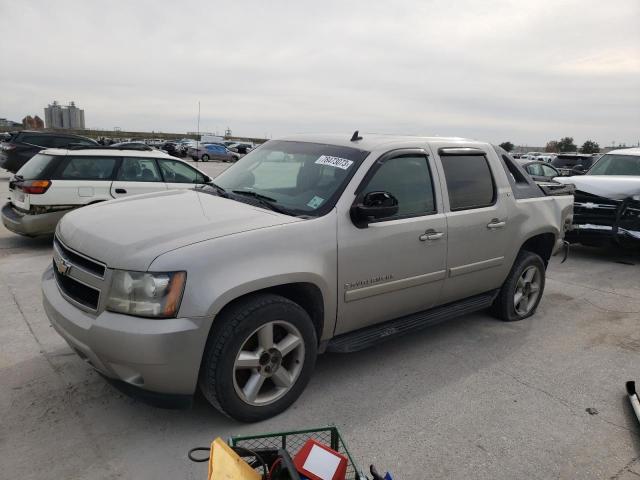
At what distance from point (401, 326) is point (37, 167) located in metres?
6.25

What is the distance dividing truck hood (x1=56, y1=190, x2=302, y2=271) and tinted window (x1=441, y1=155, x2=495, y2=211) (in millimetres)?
1573

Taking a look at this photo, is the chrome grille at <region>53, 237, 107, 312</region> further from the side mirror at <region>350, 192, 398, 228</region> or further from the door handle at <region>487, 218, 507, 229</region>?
the door handle at <region>487, 218, 507, 229</region>

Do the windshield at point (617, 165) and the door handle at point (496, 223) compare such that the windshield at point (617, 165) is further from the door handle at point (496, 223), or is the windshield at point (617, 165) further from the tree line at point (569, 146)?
the tree line at point (569, 146)

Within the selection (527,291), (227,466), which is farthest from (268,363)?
(527,291)

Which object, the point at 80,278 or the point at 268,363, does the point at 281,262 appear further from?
the point at 80,278

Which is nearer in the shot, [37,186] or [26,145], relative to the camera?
[37,186]

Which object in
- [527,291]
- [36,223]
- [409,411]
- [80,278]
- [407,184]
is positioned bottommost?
[409,411]

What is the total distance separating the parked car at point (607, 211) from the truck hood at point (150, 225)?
6575 millimetres

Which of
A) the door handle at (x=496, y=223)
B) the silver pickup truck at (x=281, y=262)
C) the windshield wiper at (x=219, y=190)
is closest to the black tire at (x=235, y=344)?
the silver pickup truck at (x=281, y=262)

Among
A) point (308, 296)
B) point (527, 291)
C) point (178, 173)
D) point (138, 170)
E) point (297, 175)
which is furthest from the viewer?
point (178, 173)

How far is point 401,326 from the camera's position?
386 centimetres

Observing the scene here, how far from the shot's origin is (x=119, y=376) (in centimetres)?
274

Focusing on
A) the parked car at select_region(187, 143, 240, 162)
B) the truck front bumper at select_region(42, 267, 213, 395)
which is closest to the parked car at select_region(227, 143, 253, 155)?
the parked car at select_region(187, 143, 240, 162)

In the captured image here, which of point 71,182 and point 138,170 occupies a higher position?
point 138,170
